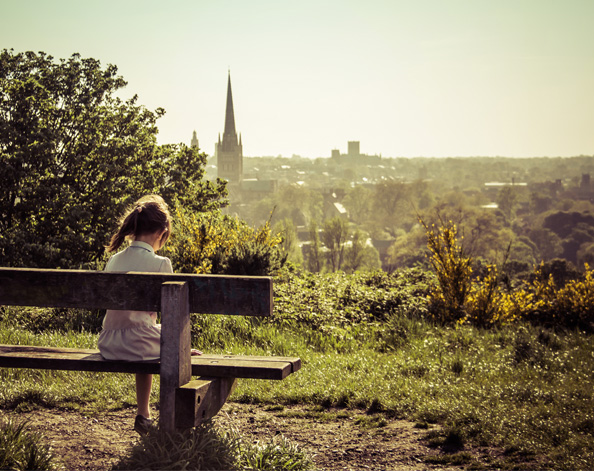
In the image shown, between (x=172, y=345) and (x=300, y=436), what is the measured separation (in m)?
1.49

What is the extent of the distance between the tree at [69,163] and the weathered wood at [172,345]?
11219mm

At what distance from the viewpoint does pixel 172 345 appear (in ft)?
9.27

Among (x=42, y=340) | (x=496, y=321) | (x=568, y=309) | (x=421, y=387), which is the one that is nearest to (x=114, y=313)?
(x=421, y=387)

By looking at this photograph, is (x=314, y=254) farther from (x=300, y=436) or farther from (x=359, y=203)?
(x=300, y=436)

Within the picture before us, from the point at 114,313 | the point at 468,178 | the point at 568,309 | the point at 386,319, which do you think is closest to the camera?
the point at 114,313

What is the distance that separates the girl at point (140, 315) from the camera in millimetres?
3348

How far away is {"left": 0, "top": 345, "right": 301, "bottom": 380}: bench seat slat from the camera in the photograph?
123 inches

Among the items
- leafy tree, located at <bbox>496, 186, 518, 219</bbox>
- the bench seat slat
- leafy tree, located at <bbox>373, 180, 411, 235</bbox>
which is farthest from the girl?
leafy tree, located at <bbox>496, 186, 518, 219</bbox>

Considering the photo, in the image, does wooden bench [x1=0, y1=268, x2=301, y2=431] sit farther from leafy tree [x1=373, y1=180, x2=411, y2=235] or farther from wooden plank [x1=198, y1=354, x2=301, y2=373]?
leafy tree [x1=373, y1=180, x2=411, y2=235]

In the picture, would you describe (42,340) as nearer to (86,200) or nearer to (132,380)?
(132,380)

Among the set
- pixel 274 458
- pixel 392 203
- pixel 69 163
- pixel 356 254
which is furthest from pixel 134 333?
pixel 392 203

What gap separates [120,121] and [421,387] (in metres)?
16.8

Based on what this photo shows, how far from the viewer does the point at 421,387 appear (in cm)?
485

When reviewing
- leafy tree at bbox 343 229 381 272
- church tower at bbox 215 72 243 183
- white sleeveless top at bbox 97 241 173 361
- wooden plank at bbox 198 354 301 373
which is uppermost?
church tower at bbox 215 72 243 183
